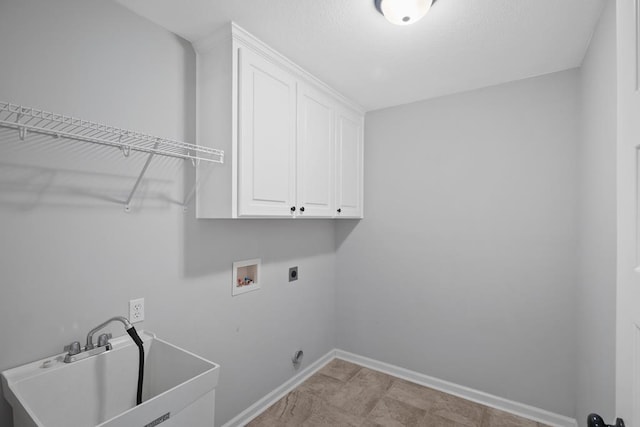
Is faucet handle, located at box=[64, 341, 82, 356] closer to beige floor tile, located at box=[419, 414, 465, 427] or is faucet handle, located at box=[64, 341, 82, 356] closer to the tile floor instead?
the tile floor

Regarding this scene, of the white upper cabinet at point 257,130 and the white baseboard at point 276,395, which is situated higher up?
the white upper cabinet at point 257,130

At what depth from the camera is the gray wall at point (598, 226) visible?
4.32ft

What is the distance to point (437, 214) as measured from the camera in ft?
8.09

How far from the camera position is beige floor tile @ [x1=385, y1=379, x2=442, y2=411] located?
2264 millimetres

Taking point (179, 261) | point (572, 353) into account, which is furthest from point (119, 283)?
point (572, 353)

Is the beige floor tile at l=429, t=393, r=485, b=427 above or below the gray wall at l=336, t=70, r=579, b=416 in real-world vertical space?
below

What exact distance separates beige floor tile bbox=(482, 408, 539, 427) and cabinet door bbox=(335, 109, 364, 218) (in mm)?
1709

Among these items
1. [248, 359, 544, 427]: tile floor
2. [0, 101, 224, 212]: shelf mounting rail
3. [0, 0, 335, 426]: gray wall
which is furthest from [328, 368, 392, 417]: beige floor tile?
[0, 101, 224, 212]: shelf mounting rail

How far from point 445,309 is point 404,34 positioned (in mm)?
1946

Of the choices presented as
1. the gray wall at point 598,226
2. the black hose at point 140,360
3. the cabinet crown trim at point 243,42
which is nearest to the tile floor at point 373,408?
the gray wall at point 598,226

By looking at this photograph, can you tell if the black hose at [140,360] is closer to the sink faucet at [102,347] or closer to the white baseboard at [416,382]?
the sink faucet at [102,347]

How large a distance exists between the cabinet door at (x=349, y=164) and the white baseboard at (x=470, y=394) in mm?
1327

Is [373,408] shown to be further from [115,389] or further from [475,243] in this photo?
[115,389]

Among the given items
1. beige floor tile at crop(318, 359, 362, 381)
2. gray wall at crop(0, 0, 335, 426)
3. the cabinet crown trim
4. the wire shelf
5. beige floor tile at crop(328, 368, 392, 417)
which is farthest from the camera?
beige floor tile at crop(318, 359, 362, 381)
